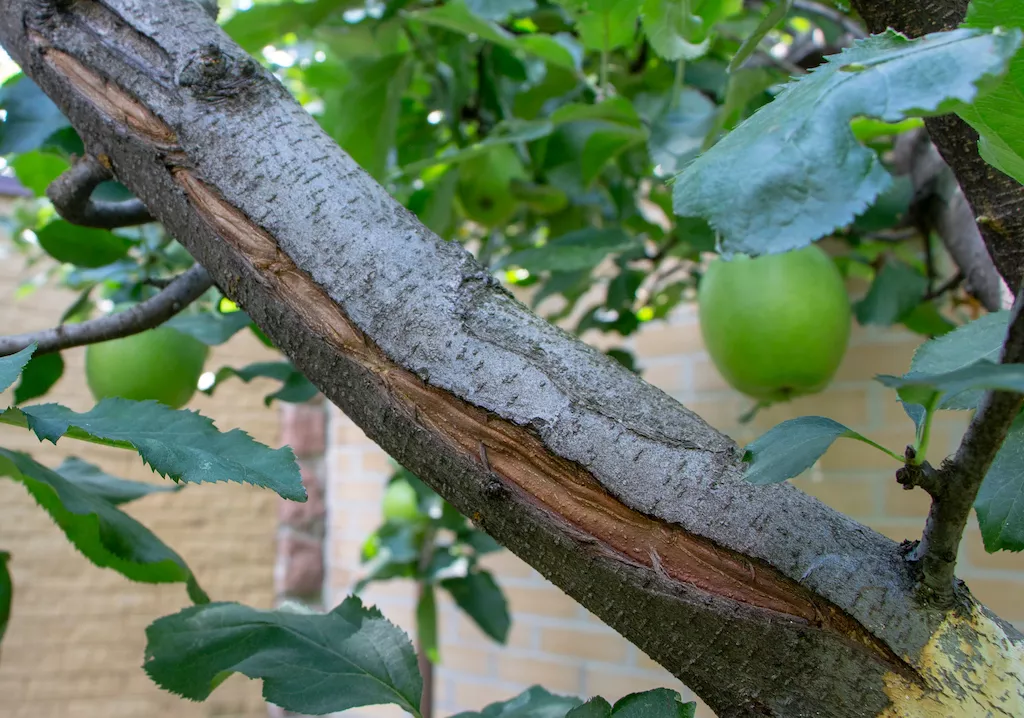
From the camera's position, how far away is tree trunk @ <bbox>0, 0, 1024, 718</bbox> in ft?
0.74

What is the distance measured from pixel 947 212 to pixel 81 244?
25.9 inches

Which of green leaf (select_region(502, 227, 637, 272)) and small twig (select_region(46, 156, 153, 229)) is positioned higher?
small twig (select_region(46, 156, 153, 229))

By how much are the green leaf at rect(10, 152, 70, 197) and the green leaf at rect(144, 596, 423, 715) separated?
0.45m

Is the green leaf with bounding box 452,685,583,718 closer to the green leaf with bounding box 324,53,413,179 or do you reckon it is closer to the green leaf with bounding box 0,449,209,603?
the green leaf with bounding box 0,449,209,603

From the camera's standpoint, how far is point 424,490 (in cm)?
97

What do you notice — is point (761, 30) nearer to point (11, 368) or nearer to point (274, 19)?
point (11, 368)

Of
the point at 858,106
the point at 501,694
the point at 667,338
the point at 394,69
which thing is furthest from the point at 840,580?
the point at 501,694

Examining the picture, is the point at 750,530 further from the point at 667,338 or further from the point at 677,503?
the point at 667,338

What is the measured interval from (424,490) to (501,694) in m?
0.54

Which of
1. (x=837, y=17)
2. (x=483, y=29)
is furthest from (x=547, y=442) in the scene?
(x=837, y=17)

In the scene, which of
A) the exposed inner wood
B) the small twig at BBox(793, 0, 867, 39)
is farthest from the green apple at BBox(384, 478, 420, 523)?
the exposed inner wood

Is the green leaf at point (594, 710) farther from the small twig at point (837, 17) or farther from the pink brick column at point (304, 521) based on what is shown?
the pink brick column at point (304, 521)

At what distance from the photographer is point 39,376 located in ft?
1.80

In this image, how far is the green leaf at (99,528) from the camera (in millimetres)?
391
